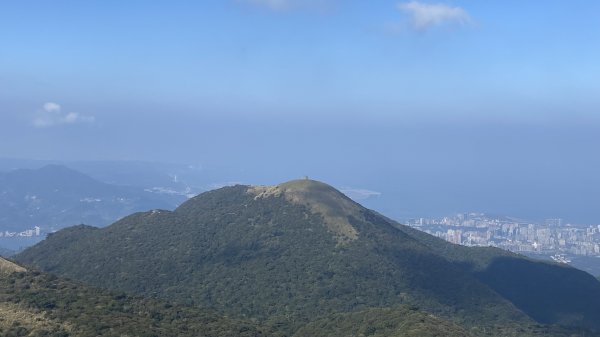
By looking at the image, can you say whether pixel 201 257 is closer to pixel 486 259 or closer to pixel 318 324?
pixel 318 324

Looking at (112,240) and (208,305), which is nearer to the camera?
(208,305)

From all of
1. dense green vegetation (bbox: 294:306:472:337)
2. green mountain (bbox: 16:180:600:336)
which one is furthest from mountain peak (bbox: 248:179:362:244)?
dense green vegetation (bbox: 294:306:472:337)

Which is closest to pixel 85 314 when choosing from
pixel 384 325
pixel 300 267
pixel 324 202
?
pixel 384 325

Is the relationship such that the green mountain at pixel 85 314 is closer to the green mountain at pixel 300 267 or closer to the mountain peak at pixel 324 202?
the green mountain at pixel 300 267

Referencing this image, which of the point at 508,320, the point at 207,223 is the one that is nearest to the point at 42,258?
the point at 207,223

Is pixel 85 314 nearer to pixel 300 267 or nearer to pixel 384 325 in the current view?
pixel 384 325

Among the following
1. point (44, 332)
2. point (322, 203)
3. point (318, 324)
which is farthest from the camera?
point (322, 203)

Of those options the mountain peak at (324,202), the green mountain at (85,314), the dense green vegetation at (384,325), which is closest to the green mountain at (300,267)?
the mountain peak at (324,202)
